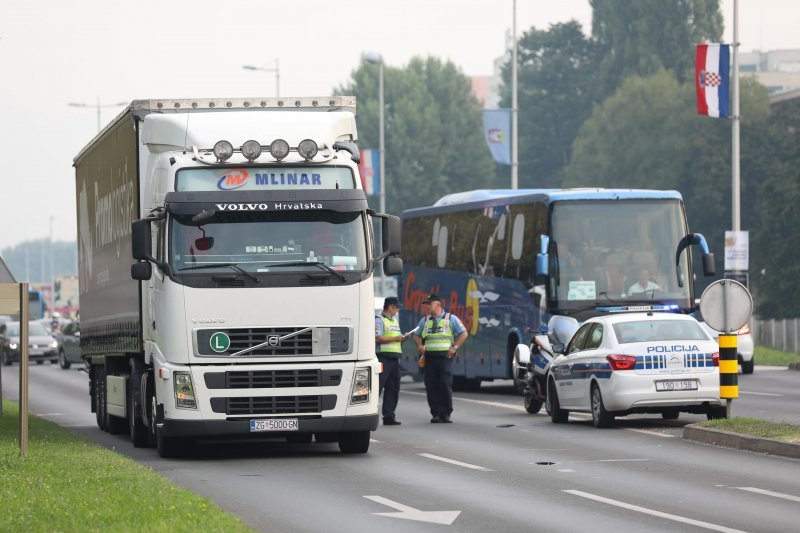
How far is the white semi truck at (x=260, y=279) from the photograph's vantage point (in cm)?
1902

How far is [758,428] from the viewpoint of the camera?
21.2 m

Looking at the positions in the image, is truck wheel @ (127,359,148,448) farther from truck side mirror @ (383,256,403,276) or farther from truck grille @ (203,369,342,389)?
truck side mirror @ (383,256,403,276)

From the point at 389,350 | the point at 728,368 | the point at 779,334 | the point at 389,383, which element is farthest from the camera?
the point at 779,334

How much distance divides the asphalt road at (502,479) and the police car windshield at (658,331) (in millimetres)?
1199

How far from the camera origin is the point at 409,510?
14336 millimetres

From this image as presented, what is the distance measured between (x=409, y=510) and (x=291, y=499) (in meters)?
1.35

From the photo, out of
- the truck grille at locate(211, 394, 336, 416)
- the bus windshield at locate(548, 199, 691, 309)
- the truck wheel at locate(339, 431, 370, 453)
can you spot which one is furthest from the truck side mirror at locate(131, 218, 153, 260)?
the bus windshield at locate(548, 199, 691, 309)

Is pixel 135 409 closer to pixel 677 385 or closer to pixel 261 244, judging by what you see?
pixel 261 244

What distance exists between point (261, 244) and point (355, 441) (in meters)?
2.68

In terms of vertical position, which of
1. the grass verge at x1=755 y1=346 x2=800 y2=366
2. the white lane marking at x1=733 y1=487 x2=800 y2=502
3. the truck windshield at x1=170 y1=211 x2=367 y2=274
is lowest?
the grass verge at x1=755 y1=346 x2=800 y2=366

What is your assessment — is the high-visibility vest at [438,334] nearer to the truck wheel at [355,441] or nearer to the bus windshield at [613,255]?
the truck wheel at [355,441]

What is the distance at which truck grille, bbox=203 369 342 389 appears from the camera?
19.0 metres

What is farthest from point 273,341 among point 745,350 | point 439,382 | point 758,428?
point 745,350

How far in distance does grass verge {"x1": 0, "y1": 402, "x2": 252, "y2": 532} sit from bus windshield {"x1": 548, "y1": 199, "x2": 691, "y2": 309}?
1349 cm
